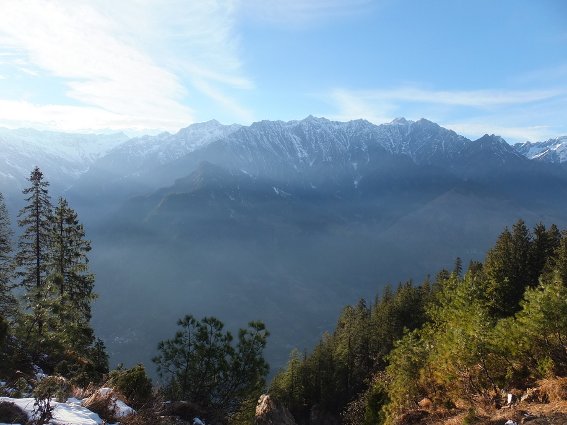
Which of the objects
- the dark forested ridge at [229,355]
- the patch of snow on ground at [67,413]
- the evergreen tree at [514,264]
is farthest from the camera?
the evergreen tree at [514,264]

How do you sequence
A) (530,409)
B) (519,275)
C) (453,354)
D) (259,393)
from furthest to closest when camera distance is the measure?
1. (519,275)
2. (259,393)
3. (453,354)
4. (530,409)

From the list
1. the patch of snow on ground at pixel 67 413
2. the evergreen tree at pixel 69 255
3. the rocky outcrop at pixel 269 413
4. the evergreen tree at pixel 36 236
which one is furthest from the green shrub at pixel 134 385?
the evergreen tree at pixel 36 236

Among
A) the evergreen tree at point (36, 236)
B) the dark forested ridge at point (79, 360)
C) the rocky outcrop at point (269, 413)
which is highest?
the evergreen tree at point (36, 236)

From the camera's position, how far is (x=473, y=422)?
11.9 meters

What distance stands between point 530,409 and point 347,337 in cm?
5618

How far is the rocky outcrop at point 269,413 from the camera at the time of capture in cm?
1741

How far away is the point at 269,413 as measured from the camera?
696 inches

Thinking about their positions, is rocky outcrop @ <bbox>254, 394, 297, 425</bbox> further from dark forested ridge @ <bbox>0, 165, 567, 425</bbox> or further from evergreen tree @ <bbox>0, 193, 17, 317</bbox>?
evergreen tree @ <bbox>0, 193, 17, 317</bbox>

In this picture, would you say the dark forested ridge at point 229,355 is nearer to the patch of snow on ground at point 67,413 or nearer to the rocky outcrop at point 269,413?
the patch of snow on ground at point 67,413

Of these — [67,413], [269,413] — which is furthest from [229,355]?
[67,413]

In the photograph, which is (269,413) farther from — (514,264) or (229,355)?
(514,264)

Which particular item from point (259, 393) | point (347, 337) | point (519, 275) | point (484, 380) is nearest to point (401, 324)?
point (347, 337)

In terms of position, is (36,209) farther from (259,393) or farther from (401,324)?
(401,324)

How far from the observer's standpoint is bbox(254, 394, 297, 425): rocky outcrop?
17.4m
